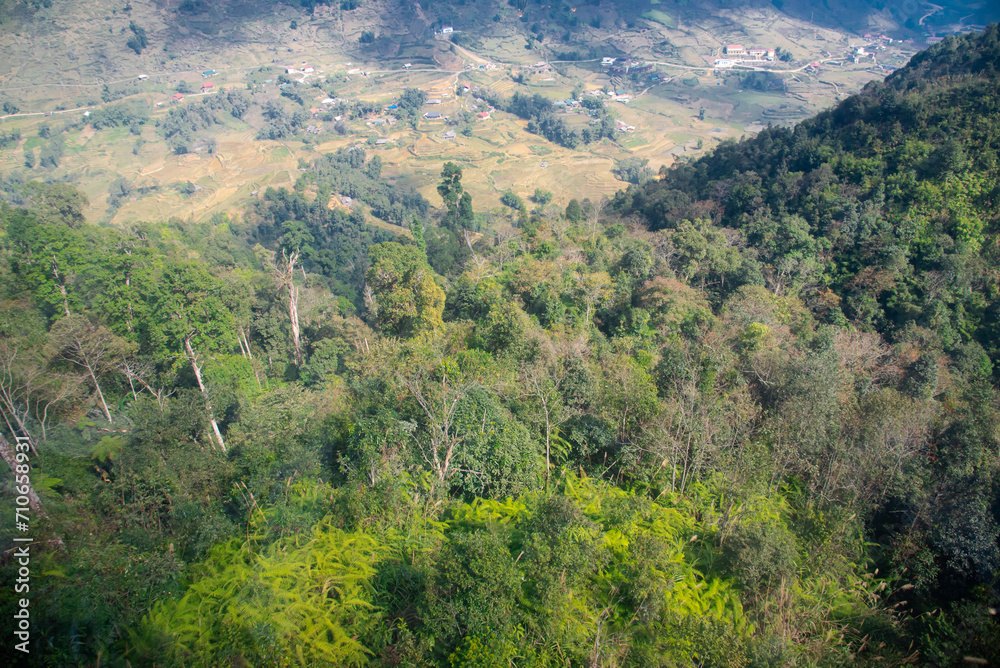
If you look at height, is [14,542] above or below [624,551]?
below

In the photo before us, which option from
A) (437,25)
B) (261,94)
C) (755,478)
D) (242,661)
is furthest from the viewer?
(437,25)

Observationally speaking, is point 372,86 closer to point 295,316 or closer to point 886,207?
point 295,316

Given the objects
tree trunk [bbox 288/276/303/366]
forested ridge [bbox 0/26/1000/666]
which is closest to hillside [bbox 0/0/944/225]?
tree trunk [bbox 288/276/303/366]

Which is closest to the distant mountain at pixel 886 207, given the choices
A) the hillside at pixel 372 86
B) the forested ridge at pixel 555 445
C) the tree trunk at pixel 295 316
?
the forested ridge at pixel 555 445

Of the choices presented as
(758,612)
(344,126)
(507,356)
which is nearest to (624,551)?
(758,612)

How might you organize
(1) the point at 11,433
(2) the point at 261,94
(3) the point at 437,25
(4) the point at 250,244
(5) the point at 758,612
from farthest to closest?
(3) the point at 437,25, (2) the point at 261,94, (4) the point at 250,244, (1) the point at 11,433, (5) the point at 758,612

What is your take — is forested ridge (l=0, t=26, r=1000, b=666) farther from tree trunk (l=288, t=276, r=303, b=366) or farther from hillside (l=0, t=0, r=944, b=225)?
hillside (l=0, t=0, r=944, b=225)

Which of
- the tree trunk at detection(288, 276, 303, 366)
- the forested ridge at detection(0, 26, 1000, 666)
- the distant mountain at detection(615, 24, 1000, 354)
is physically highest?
the distant mountain at detection(615, 24, 1000, 354)

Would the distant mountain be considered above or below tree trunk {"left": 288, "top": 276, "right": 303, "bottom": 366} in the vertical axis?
above

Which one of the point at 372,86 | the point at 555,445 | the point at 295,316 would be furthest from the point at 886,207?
the point at 372,86

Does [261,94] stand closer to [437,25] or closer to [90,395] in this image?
[437,25]
